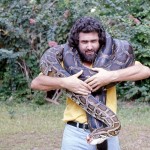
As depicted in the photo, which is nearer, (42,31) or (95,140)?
(95,140)

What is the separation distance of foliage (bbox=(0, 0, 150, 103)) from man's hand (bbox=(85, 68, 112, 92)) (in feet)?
21.3

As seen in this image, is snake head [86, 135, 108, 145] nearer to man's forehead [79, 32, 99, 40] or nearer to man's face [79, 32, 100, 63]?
man's face [79, 32, 100, 63]

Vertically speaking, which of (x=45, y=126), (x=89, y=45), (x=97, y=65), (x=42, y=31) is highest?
(x=89, y=45)

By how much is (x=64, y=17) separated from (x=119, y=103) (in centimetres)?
234

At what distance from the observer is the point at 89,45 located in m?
3.78

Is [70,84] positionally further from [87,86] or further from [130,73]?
[130,73]

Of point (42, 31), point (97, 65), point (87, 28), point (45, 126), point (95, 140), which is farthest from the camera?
point (42, 31)

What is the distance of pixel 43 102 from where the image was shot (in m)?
10.1

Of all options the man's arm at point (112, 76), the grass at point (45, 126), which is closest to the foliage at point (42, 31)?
the grass at point (45, 126)

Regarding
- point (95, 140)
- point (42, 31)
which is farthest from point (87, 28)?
point (42, 31)

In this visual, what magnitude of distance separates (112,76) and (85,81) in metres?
0.23

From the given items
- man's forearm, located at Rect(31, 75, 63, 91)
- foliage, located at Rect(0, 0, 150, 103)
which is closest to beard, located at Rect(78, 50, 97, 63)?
man's forearm, located at Rect(31, 75, 63, 91)

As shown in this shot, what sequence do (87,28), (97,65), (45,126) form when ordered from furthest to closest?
(45,126) < (97,65) < (87,28)

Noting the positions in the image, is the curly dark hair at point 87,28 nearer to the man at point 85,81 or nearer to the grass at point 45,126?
the man at point 85,81
